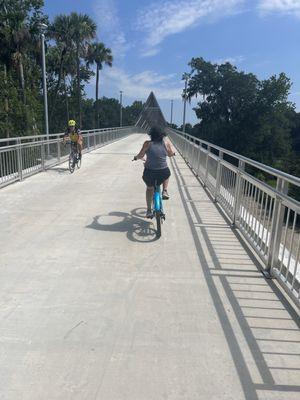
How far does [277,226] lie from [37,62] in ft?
142

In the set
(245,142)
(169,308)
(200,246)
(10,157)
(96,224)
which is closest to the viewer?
(169,308)

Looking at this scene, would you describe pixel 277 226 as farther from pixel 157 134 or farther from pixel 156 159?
pixel 157 134

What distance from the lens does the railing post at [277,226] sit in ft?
15.0

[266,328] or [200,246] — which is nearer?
[266,328]

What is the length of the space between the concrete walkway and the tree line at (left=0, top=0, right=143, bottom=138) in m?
19.8

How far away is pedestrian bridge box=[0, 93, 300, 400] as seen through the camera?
2.86 metres

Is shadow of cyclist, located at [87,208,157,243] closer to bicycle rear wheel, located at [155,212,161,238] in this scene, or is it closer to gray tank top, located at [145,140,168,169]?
bicycle rear wheel, located at [155,212,161,238]

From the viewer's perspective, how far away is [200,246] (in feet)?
19.0

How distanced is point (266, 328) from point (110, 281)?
1737 millimetres

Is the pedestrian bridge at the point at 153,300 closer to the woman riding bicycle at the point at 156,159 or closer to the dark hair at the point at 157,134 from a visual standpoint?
the woman riding bicycle at the point at 156,159

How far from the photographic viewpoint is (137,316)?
371cm

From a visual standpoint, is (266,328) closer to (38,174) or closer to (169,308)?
(169,308)

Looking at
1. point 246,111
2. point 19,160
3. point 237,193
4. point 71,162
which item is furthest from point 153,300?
point 246,111

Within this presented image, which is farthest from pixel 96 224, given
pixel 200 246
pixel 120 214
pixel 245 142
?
pixel 245 142
